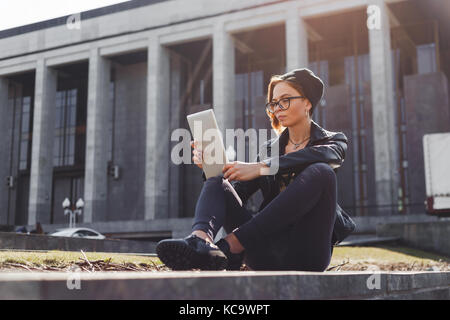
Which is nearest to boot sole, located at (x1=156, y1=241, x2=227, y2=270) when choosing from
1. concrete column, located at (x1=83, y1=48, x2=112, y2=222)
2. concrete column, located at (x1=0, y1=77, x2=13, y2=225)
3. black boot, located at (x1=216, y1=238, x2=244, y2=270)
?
black boot, located at (x1=216, y1=238, x2=244, y2=270)

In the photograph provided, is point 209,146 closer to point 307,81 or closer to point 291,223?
point 291,223

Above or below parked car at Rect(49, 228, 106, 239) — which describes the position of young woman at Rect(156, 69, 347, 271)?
above

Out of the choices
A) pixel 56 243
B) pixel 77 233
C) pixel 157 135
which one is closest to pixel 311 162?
pixel 56 243

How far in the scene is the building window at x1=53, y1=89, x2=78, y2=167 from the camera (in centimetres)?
4175

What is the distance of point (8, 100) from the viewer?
43.7 metres

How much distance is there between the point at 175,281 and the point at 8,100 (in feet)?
152

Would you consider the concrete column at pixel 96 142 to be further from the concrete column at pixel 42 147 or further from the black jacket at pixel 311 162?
the black jacket at pixel 311 162

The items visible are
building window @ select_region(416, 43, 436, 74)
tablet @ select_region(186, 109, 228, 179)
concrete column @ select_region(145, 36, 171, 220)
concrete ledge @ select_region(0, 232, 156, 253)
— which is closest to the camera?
tablet @ select_region(186, 109, 228, 179)

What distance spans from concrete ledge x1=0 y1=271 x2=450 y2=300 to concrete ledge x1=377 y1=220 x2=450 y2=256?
16542 millimetres

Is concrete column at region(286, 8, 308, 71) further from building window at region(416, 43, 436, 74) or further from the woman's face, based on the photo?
the woman's face

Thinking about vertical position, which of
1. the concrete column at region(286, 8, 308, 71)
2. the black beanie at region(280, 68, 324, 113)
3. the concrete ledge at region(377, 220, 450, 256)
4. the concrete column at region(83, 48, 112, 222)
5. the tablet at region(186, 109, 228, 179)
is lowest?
the concrete ledge at region(377, 220, 450, 256)
